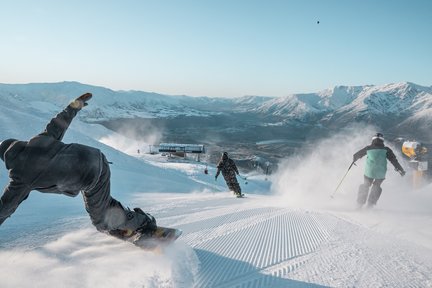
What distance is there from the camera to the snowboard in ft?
13.4

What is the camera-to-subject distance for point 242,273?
3531 mm

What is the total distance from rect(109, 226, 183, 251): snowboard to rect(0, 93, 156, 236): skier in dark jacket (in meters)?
0.18

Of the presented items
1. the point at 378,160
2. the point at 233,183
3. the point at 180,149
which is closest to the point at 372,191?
the point at 378,160

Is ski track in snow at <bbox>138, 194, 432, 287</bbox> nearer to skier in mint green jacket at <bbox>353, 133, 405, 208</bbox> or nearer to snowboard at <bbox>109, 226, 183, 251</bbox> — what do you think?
snowboard at <bbox>109, 226, 183, 251</bbox>

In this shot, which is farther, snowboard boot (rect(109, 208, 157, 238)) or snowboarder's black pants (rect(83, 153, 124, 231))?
snowboard boot (rect(109, 208, 157, 238))

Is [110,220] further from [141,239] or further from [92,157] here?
[92,157]

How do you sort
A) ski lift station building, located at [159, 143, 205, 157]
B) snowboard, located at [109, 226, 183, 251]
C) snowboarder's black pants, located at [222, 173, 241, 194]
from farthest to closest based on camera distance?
ski lift station building, located at [159, 143, 205, 157], snowboarder's black pants, located at [222, 173, 241, 194], snowboard, located at [109, 226, 183, 251]

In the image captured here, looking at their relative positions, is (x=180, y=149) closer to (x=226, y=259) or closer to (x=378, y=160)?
(x=378, y=160)

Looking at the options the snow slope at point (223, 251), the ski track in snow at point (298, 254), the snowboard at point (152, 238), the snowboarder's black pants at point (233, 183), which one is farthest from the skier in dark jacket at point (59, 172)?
the snowboarder's black pants at point (233, 183)

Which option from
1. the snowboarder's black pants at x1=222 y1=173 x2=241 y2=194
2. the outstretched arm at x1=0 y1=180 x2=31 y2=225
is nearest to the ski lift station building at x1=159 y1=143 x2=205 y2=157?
the snowboarder's black pants at x1=222 y1=173 x2=241 y2=194

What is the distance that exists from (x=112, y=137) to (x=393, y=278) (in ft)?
186

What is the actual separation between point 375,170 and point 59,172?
25.1 ft

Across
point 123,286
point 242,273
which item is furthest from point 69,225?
point 242,273

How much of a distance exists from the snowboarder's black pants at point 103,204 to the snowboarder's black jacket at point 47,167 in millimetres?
104
